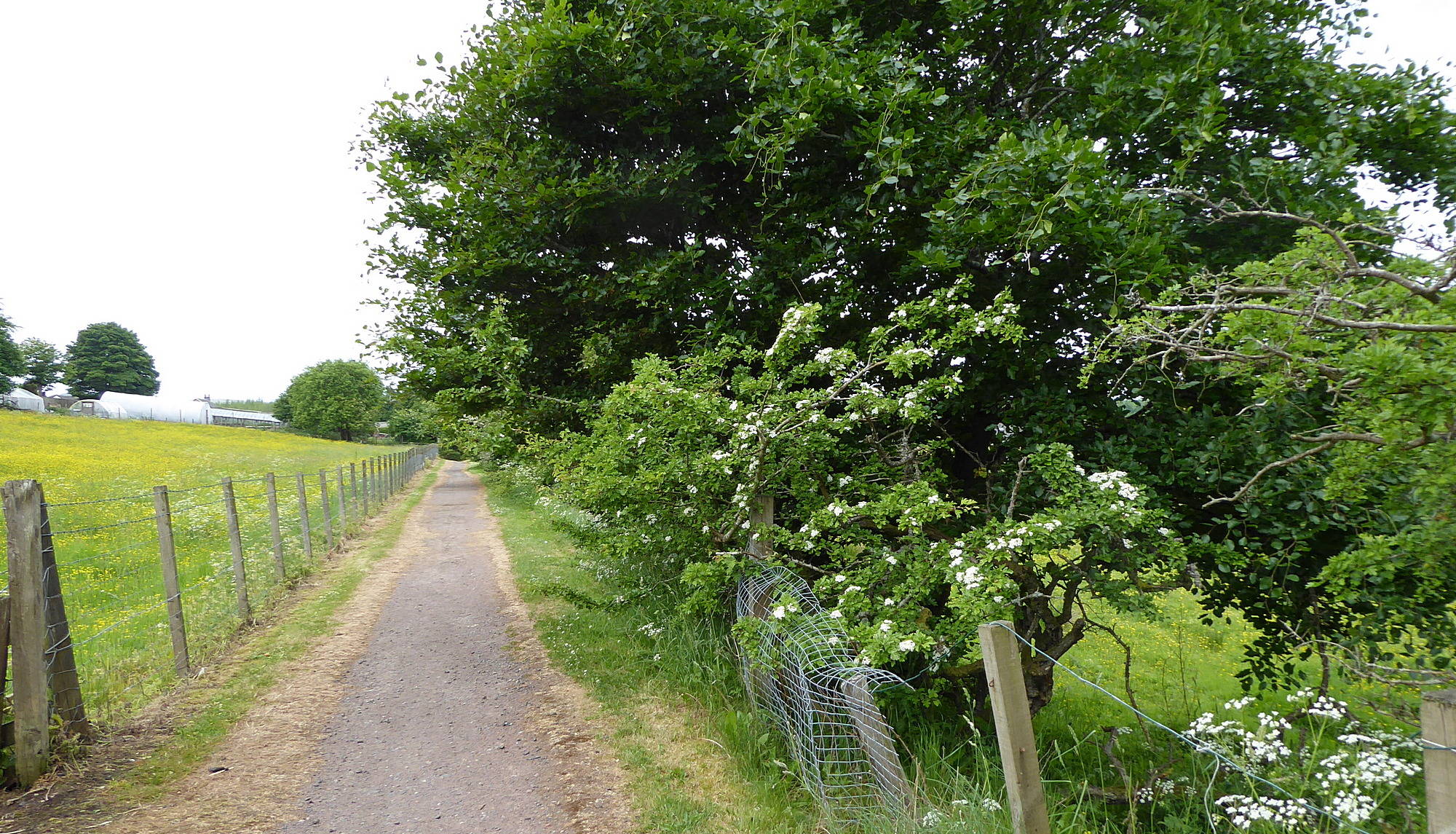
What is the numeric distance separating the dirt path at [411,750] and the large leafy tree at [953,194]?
2337 millimetres

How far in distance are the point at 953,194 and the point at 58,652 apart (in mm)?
6427

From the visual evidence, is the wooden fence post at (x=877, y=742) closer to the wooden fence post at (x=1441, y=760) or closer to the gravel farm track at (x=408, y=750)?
the gravel farm track at (x=408, y=750)

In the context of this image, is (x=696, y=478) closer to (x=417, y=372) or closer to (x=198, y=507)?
(x=417, y=372)

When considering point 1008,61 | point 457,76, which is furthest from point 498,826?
point 1008,61

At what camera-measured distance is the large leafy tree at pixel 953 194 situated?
488cm

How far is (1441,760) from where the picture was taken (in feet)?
6.52

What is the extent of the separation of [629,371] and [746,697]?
11.5 feet

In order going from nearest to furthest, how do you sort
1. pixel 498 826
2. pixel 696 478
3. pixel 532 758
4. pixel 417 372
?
pixel 498 826 < pixel 532 758 < pixel 696 478 < pixel 417 372

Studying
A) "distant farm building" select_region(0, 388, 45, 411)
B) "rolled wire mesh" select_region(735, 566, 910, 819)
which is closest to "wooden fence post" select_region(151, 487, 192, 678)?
"rolled wire mesh" select_region(735, 566, 910, 819)

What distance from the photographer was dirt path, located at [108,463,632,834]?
401 centimetres

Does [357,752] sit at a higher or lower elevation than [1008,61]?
lower

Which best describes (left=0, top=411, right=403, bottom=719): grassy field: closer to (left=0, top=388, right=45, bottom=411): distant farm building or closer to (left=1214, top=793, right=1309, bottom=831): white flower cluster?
(left=1214, top=793, right=1309, bottom=831): white flower cluster

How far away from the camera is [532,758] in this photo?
4.83 metres

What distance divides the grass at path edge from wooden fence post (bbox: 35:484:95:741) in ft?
1.65
